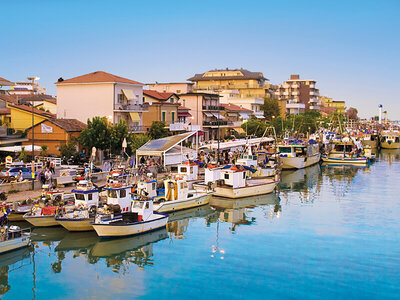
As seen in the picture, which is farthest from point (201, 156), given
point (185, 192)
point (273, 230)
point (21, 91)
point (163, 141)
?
point (21, 91)

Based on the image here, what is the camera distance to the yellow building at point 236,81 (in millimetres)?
115500

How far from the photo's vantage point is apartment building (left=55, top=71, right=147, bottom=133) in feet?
179

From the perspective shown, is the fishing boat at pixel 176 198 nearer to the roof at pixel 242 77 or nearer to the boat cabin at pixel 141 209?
the boat cabin at pixel 141 209

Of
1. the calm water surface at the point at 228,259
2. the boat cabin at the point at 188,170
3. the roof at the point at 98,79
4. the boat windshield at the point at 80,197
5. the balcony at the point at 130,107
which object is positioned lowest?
the calm water surface at the point at 228,259

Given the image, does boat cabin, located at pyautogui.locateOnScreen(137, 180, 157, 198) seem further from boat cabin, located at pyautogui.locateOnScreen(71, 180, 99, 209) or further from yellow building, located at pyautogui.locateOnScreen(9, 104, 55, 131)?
yellow building, located at pyautogui.locateOnScreen(9, 104, 55, 131)

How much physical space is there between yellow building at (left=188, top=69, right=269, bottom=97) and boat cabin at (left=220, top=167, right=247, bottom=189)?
75.4 meters

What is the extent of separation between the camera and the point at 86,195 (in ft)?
91.2

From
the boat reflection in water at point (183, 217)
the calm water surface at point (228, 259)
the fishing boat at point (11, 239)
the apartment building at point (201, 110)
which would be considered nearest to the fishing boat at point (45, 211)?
the calm water surface at point (228, 259)

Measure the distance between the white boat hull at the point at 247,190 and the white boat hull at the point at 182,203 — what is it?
7.26 ft

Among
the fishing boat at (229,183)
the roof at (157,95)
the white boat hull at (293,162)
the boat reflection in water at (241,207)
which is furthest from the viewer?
the roof at (157,95)

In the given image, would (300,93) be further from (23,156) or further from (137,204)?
(137,204)

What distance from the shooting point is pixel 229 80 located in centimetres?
11762

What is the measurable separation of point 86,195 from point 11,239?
521 centimetres

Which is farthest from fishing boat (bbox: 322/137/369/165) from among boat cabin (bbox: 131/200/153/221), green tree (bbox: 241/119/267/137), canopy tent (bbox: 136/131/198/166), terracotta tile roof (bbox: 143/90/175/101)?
boat cabin (bbox: 131/200/153/221)
